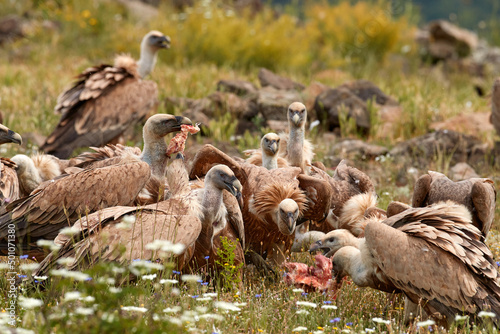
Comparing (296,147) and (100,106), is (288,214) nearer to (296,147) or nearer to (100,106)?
(296,147)

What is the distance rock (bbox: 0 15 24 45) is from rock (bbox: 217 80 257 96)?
8.14 meters

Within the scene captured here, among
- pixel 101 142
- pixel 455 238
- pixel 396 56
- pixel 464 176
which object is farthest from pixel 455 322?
pixel 396 56

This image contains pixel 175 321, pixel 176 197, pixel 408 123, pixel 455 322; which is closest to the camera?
pixel 175 321

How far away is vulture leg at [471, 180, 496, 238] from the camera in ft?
18.1

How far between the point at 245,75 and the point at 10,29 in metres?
7.00

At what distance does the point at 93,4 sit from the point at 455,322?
16.2m

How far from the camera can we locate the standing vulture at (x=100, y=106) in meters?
8.74

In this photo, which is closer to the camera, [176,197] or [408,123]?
[176,197]

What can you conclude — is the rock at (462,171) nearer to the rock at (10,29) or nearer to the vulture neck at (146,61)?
the vulture neck at (146,61)

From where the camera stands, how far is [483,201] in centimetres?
554

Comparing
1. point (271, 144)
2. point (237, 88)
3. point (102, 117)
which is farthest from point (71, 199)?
A: point (237, 88)

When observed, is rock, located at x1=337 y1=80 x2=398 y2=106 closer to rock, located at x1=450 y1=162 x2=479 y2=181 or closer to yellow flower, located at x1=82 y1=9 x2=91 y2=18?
rock, located at x1=450 y1=162 x2=479 y2=181

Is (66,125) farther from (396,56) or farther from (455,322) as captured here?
(396,56)

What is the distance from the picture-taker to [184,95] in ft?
38.0
